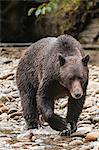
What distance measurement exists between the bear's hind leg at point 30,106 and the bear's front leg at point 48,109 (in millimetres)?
647

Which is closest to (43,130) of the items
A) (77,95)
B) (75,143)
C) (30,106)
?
(30,106)

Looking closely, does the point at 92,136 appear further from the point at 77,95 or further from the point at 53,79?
the point at 53,79

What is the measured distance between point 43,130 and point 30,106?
1.33 ft

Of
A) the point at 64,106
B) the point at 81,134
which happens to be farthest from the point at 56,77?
the point at 64,106

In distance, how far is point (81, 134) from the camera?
6.64 m

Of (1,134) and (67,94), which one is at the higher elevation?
(67,94)

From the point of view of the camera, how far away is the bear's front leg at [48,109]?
6.57 metres

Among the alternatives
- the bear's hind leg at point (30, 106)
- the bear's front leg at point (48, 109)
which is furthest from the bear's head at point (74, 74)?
the bear's hind leg at point (30, 106)

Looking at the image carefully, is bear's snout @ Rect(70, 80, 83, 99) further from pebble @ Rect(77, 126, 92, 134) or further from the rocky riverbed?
pebble @ Rect(77, 126, 92, 134)

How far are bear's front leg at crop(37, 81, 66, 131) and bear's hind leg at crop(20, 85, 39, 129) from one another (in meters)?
0.65

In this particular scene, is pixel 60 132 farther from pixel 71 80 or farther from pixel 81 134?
pixel 71 80

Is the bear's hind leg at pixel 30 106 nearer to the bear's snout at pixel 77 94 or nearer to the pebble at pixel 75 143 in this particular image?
the pebble at pixel 75 143

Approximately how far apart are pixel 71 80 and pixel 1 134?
1.19 m

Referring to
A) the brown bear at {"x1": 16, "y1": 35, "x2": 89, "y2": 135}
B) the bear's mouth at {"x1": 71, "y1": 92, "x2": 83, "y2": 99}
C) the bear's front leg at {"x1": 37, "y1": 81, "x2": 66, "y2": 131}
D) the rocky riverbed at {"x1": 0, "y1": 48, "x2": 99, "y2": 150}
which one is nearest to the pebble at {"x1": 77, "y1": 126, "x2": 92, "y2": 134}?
the rocky riverbed at {"x1": 0, "y1": 48, "x2": 99, "y2": 150}
